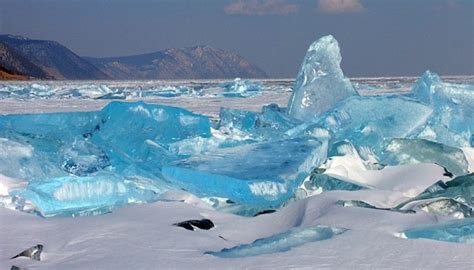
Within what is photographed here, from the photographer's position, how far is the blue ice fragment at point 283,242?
2002mm

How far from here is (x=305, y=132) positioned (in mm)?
4219

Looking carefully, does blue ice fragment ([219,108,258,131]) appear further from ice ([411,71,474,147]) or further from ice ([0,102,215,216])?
ice ([411,71,474,147])

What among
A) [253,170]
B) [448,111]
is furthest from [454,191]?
[448,111]

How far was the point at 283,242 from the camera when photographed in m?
2.07

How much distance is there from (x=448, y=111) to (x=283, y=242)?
3.19 metres

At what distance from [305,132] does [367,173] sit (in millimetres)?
813

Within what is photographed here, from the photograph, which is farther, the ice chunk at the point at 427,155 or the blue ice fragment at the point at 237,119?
the blue ice fragment at the point at 237,119

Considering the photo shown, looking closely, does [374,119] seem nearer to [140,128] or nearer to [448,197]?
[140,128]

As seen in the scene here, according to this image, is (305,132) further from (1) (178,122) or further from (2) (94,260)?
(2) (94,260)

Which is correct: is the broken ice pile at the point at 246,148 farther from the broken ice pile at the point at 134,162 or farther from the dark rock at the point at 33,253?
the dark rock at the point at 33,253

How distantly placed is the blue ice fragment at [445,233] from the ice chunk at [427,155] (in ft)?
4.72

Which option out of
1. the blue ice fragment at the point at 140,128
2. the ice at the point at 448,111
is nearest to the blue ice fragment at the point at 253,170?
the blue ice fragment at the point at 140,128

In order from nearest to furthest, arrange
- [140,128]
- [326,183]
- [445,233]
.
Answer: [445,233] → [326,183] → [140,128]

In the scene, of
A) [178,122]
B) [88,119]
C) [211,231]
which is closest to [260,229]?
[211,231]
